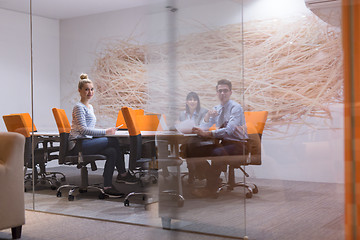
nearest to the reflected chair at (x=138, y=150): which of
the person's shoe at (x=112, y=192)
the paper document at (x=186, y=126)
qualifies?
the person's shoe at (x=112, y=192)

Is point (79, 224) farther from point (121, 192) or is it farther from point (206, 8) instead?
point (206, 8)

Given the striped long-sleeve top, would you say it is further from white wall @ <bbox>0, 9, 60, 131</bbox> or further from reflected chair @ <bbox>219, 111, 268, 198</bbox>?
reflected chair @ <bbox>219, 111, 268, 198</bbox>

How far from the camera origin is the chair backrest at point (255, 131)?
117 inches

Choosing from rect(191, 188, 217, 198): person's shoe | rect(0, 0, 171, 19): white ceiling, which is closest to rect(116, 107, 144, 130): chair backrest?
rect(0, 0, 171, 19): white ceiling

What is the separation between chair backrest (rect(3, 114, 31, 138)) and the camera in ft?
16.0

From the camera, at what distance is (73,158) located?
444 centimetres

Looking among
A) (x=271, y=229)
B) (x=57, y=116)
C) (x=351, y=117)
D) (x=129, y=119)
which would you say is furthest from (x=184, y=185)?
(x=57, y=116)

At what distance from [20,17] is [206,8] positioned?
8.43 feet

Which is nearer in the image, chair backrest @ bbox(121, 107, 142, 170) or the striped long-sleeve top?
chair backrest @ bbox(121, 107, 142, 170)

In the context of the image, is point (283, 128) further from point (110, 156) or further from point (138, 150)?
point (110, 156)

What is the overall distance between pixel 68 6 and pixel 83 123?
47.2 inches

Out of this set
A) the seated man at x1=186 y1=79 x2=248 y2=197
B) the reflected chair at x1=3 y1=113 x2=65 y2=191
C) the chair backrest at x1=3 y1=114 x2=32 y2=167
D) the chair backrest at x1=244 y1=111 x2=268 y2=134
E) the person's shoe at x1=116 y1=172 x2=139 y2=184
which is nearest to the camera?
the chair backrest at x1=244 y1=111 x2=268 y2=134

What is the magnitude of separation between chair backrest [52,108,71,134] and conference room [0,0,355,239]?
0.4 inches

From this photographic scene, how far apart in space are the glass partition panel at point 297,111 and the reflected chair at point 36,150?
240cm
